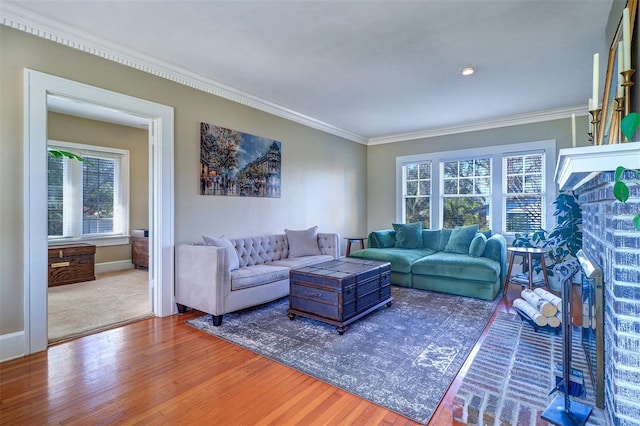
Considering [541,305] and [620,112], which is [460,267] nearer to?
[541,305]

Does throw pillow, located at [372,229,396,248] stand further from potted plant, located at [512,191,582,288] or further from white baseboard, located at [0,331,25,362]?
white baseboard, located at [0,331,25,362]

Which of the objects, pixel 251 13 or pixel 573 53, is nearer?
pixel 251 13

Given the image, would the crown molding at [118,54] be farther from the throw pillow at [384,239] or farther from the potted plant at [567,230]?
the potted plant at [567,230]

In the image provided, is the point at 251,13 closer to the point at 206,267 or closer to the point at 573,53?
the point at 206,267

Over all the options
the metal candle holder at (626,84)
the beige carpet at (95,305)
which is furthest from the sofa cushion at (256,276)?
the metal candle holder at (626,84)

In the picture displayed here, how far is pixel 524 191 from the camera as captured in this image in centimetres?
513

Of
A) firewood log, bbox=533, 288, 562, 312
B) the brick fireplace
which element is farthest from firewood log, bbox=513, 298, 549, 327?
the brick fireplace

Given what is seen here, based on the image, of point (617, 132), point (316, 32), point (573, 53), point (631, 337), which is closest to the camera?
point (631, 337)

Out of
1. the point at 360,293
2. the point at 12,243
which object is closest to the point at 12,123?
the point at 12,243

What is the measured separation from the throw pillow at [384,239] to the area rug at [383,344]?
1.66 m

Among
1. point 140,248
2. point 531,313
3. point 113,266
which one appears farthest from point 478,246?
point 113,266

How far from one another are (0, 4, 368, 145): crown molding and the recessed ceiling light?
2.50 m

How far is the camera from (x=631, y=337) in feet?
4.18

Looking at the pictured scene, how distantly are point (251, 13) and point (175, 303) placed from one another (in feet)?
9.80
